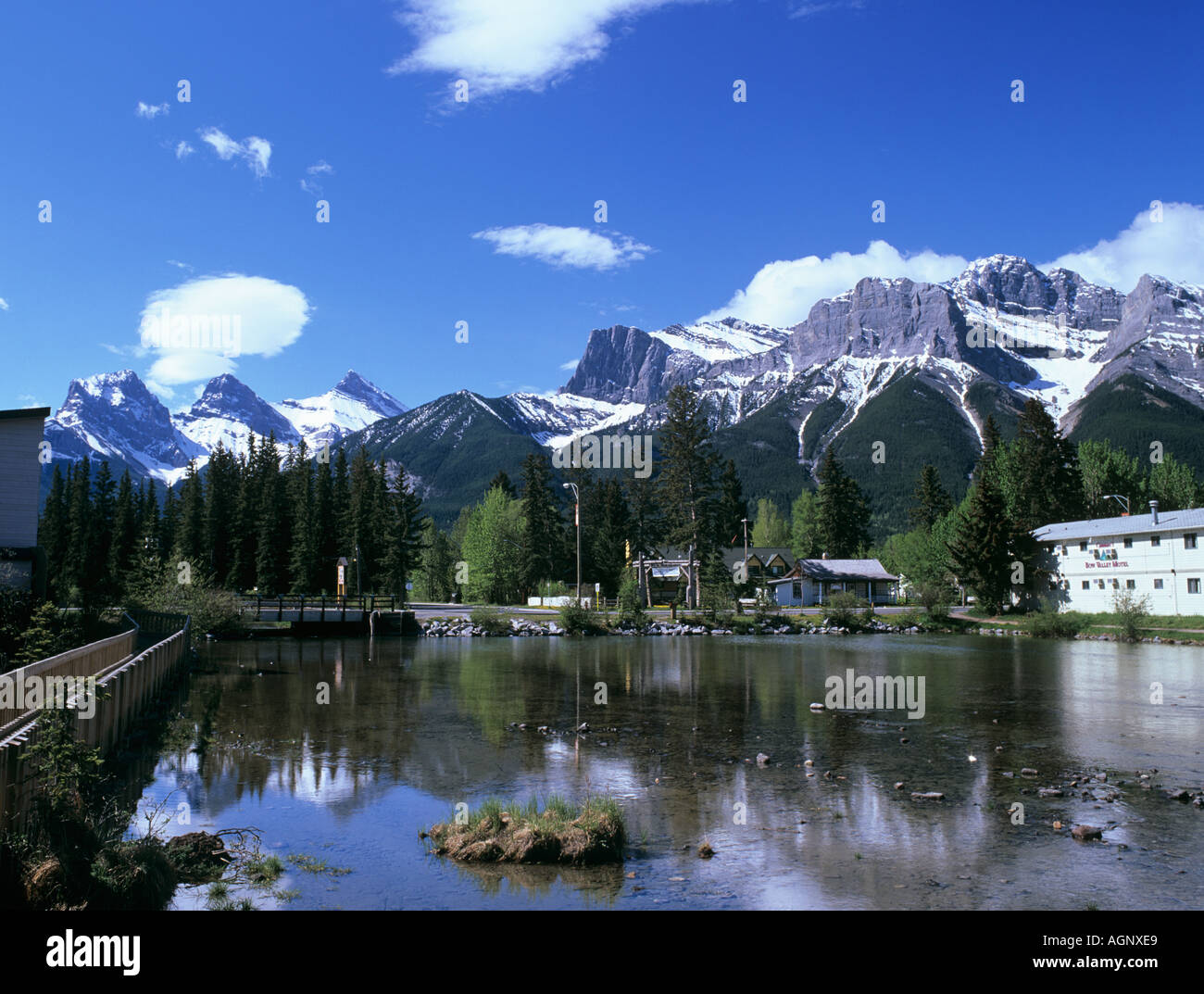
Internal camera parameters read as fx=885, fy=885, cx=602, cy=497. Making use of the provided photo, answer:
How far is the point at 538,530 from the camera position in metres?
96.6

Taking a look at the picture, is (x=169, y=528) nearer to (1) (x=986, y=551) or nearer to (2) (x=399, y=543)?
(2) (x=399, y=543)

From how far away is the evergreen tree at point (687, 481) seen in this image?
7881 cm

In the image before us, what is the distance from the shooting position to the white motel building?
5856 centimetres

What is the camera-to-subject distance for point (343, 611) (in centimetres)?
6366

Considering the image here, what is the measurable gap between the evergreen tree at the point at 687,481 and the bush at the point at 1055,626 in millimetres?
27548

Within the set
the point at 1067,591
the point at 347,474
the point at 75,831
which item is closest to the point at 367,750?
the point at 75,831

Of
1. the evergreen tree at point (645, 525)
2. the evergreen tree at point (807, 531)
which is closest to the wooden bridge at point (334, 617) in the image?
the evergreen tree at point (645, 525)

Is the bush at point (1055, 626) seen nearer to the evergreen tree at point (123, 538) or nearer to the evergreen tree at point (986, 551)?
the evergreen tree at point (986, 551)

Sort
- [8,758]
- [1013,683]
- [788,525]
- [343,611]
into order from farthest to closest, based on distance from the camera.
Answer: [788,525] → [343,611] → [1013,683] → [8,758]

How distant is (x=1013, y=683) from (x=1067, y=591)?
4504 cm

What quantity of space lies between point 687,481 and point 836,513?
1504 inches

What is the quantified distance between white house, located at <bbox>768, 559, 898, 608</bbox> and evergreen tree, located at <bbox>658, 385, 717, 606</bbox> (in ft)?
71.0

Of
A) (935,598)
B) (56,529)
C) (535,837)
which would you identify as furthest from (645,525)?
(535,837)
